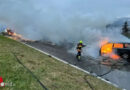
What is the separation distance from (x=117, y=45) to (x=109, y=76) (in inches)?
218

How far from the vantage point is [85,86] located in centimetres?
567

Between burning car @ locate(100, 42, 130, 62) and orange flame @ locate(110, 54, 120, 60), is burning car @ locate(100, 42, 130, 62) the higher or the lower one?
the higher one

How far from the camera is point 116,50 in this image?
42.0ft

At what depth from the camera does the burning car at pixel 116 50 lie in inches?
492

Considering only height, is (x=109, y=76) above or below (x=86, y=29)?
below

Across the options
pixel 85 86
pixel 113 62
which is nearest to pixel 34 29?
pixel 113 62

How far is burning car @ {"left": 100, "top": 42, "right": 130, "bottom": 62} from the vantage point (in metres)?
12.5

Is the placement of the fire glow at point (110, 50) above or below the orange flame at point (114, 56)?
above

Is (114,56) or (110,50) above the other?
(110,50)

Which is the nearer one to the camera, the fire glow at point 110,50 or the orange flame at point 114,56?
the orange flame at point 114,56

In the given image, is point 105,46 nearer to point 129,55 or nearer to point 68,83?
point 129,55

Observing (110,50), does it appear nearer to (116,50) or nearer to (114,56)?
(116,50)

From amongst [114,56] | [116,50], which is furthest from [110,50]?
[114,56]

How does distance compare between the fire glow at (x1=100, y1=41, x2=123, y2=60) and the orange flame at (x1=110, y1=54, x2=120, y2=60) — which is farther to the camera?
the fire glow at (x1=100, y1=41, x2=123, y2=60)
